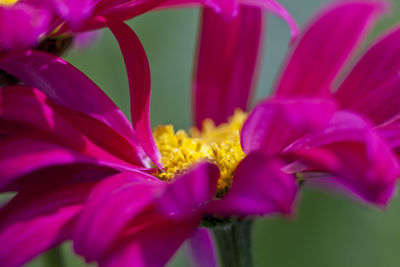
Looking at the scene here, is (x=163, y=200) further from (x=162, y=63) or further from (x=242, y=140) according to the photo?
(x=162, y=63)

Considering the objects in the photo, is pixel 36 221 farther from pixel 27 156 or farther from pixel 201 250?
pixel 201 250

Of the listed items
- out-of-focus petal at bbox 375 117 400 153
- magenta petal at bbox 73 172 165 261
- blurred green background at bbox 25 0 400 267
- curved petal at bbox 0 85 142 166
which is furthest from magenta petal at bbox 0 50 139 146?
blurred green background at bbox 25 0 400 267

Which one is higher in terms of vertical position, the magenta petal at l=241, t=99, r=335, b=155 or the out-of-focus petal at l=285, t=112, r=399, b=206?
the magenta petal at l=241, t=99, r=335, b=155

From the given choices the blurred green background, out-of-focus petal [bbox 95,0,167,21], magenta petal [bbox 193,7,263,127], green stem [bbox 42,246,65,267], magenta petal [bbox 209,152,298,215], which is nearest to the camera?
magenta petal [bbox 209,152,298,215]

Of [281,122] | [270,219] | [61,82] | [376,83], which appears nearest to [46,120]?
[61,82]

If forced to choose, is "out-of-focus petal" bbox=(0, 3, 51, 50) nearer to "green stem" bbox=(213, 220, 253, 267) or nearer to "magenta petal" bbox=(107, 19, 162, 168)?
"magenta petal" bbox=(107, 19, 162, 168)

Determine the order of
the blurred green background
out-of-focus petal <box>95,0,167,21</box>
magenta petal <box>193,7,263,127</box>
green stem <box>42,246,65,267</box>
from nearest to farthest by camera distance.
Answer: out-of-focus petal <box>95,0,167,21</box> < green stem <box>42,246,65,267</box> < magenta petal <box>193,7,263,127</box> < the blurred green background

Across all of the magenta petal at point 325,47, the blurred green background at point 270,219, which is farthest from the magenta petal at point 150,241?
the blurred green background at point 270,219
